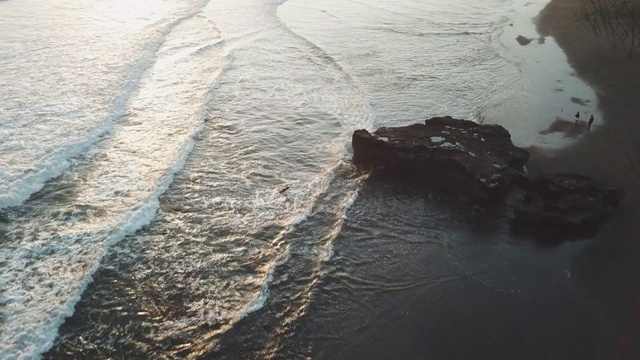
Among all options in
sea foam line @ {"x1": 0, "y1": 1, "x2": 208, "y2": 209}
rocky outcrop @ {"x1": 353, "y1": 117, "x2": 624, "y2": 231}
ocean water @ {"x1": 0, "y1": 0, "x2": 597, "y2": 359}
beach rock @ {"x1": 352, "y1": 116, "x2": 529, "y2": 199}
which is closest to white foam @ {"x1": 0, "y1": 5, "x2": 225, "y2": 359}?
ocean water @ {"x1": 0, "y1": 0, "x2": 597, "y2": 359}

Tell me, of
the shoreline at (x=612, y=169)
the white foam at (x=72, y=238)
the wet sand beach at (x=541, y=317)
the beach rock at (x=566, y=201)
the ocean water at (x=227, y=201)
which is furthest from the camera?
the beach rock at (x=566, y=201)

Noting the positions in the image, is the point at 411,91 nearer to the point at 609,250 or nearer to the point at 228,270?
the point at 609,250

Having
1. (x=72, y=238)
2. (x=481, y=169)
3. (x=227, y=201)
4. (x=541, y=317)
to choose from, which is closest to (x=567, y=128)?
(x=481, y=169)

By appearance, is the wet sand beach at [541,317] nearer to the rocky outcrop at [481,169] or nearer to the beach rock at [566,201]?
the beach rock at [566,201]

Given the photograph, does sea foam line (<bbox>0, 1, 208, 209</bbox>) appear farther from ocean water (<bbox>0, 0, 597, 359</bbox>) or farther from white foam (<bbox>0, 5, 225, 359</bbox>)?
white foam (<bbox>0, 5, 225, 359</bbox>)

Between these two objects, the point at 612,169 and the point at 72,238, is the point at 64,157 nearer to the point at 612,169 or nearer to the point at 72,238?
the point at 72,238

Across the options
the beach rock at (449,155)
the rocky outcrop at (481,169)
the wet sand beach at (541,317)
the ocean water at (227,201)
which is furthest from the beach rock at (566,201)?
the ocean water at (227,201)

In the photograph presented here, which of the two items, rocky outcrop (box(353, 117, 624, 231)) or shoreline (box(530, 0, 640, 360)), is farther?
rocky outcrop (box(353, 117, 624, 231))
